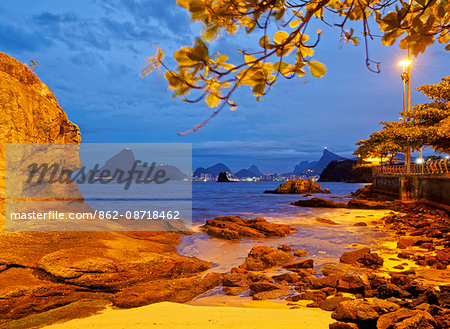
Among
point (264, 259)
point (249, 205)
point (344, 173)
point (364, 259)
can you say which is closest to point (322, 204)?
point (249, 205)

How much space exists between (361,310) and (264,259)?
13.2ft

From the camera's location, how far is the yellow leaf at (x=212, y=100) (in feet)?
5.22

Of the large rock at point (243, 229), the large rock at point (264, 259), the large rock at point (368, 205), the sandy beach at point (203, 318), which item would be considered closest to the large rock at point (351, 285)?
the sandy beach at point (203, 318)

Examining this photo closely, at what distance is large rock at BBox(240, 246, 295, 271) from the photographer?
23.9ft

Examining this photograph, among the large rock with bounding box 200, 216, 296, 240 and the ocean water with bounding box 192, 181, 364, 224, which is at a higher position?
the large rock with bounding box 200, 216, 296, 240

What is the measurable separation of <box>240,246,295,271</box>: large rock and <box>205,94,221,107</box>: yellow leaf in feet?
20.6

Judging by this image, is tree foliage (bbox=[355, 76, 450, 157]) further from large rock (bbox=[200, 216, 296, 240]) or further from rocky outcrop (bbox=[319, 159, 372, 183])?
rocky outcrop (bbox=[319, 159, 372, 183])

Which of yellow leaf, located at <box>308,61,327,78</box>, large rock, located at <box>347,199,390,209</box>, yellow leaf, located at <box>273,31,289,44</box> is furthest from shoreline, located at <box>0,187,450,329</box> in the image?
large rock, located at <box>347,199,390,209</box>

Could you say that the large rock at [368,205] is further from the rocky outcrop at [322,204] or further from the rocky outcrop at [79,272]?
the rocky outcrop at [79,272]

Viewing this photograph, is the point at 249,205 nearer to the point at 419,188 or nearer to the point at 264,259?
the point at 419,188

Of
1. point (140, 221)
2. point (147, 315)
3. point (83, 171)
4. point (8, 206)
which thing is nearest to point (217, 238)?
point (140, 221)

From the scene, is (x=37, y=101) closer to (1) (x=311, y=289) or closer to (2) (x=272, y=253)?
(2) (x=272, y=253)

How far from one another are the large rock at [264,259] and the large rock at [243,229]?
405 centimetres

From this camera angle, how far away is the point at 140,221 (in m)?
13.4
